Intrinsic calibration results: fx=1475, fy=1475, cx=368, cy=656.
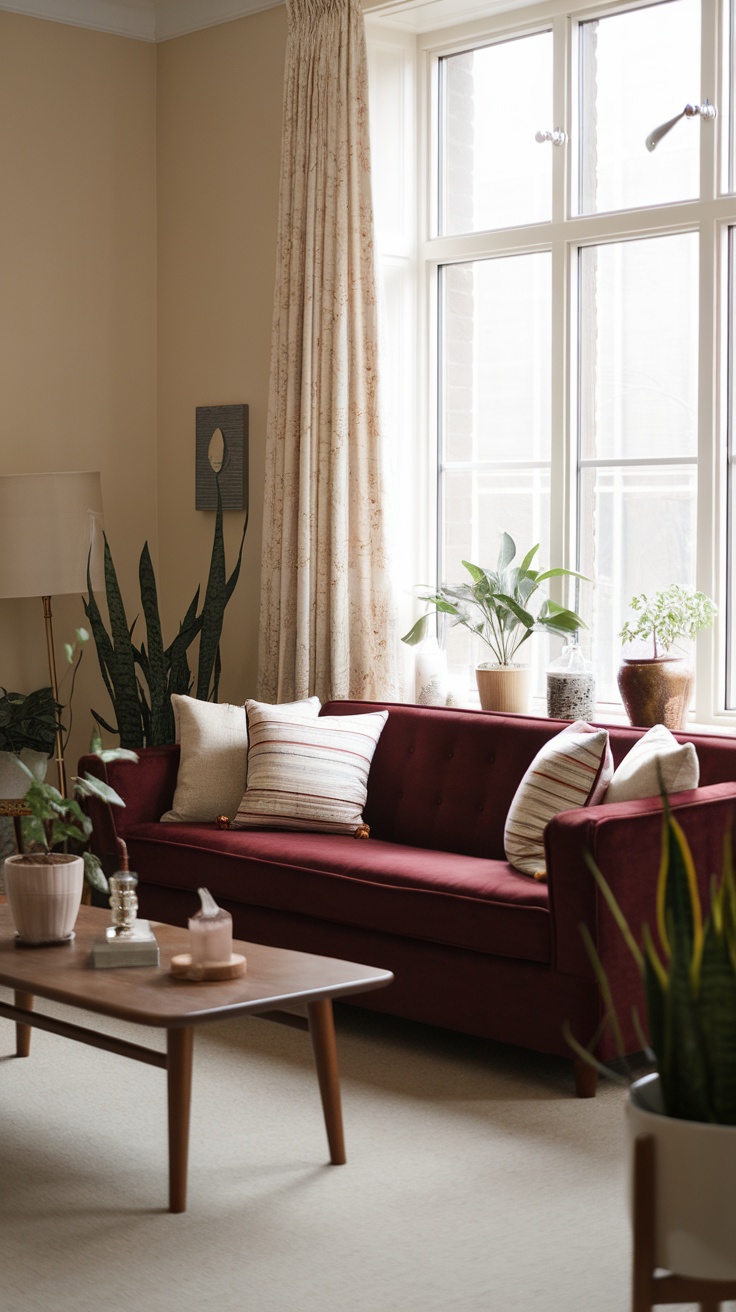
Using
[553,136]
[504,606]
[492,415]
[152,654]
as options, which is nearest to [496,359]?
[492,415]

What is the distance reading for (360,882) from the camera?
3.86 metres

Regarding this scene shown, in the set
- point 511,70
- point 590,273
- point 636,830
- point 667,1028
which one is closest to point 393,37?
point 511,70

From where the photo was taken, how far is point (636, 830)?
3402 millimetres

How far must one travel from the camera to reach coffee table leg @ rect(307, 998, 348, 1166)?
297 cm

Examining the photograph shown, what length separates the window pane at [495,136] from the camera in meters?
5.06

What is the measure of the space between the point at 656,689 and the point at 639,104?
76.0 inches

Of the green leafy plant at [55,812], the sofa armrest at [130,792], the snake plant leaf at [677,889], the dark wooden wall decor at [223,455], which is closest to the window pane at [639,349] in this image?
the dark wooden wall decor at [223,455]

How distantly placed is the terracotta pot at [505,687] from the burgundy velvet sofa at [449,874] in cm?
34

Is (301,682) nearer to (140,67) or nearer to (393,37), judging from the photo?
(393,37)

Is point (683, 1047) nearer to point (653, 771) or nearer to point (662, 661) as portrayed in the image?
point (653, 771)

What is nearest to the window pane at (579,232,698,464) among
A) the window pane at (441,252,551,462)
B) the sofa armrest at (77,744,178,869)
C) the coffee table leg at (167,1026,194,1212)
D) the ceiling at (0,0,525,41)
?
the window pane at (441,252,551,462)

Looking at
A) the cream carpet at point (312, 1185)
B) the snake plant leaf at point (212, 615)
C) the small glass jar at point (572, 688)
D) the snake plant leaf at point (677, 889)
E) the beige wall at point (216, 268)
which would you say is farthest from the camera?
the beige wall at point (216, 268)

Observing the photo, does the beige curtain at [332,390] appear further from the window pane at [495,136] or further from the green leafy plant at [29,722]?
the green leafy plant at [29,722]

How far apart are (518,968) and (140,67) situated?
13.8 ft
